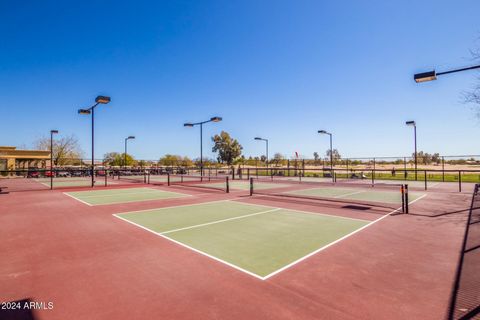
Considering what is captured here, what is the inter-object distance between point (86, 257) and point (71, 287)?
150 cm

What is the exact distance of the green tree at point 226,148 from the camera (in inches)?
2830

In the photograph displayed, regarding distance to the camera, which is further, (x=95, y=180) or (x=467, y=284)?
(x=95, y=180)

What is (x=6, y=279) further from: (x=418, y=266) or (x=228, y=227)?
(x=418, y=266)

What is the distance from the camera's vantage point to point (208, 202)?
13.6m

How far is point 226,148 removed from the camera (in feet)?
236

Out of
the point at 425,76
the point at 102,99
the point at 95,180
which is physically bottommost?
the point at 95,180

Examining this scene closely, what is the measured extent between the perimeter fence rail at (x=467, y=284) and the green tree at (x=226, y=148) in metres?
65.5

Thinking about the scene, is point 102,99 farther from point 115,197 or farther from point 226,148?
point 226,148

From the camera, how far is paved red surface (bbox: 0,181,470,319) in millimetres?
3689

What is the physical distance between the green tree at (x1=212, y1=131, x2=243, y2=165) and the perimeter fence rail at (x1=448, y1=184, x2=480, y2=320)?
2577 inches

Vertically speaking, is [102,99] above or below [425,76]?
above

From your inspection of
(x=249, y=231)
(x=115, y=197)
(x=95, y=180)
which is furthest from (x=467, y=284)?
(x=95, y=180)

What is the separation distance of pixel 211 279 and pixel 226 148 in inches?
2660

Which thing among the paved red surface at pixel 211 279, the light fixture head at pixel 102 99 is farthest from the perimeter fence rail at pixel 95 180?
the paved red surface at pixel 211 279
